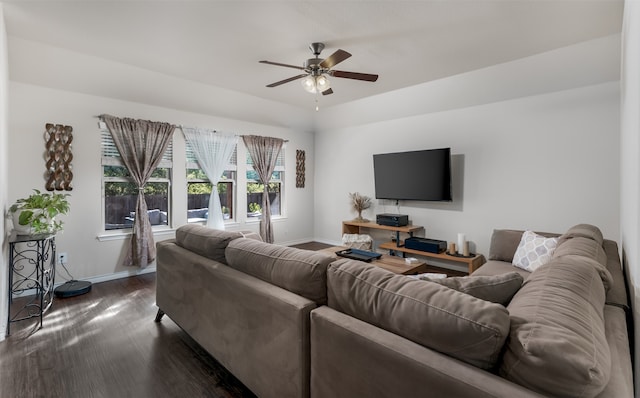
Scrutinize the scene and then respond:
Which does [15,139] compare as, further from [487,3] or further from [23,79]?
[487,3]

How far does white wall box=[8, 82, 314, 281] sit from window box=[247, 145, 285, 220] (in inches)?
51.3

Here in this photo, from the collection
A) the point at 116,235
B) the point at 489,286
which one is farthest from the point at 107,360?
the point at 489,286

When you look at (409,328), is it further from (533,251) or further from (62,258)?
(62,258)

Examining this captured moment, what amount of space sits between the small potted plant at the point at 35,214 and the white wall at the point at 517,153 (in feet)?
14.6

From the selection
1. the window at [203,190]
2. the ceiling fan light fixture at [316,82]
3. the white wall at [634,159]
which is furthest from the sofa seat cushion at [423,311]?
the window at [203,190]

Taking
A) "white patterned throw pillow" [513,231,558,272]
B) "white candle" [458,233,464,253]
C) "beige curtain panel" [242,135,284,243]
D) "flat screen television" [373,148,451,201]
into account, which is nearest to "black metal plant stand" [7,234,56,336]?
"beige curtain panel" [242,135,284,243]

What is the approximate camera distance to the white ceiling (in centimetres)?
247

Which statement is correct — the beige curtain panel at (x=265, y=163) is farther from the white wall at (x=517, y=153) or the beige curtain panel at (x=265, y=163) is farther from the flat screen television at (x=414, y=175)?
the flat screen television at (x=414, y=175)

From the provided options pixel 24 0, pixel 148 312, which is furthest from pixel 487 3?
pixel 148 312

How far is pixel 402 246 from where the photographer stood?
4.94 m

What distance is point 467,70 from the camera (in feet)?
12.3

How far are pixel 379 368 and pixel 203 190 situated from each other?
4739mm

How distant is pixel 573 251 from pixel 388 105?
373 centimetres

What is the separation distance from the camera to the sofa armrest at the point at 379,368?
0.89 metres
